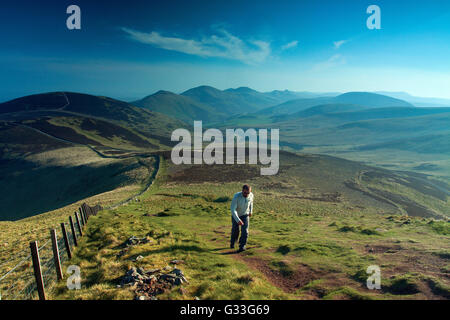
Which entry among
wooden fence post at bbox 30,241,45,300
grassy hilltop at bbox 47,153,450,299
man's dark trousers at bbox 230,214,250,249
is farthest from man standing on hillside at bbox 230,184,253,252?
wooden fence post at bbox 30,241,45,300

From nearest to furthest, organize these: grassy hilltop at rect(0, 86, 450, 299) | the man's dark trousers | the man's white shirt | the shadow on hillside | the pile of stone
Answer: the pile of stone
grassy hilltop at rect(0, 86, 450, 299)
the man's white shirt
the man's dark trousers
the shadow on hillside

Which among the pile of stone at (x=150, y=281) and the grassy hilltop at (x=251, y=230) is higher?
the pile of stone at (x=150, y=281)

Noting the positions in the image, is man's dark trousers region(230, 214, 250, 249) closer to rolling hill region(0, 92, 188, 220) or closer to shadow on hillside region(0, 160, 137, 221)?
rolling hill region(0, 92, 188, 220)

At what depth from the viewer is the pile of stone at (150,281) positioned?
8.15 metres

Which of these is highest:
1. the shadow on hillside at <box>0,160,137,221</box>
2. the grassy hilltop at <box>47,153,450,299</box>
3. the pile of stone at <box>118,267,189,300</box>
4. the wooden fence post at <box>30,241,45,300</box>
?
the wooden fence post at <box>30,241,45,300</box>

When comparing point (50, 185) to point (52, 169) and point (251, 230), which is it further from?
point (251, 230)

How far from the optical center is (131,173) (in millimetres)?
66562

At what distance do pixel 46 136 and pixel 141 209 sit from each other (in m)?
128

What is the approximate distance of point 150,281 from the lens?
28.8 feet

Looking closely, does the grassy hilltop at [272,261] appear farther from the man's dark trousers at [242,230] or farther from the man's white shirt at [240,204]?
the man's white shirt at [240,204]

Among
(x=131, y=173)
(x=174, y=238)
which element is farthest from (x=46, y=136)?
(x=174, y=238)

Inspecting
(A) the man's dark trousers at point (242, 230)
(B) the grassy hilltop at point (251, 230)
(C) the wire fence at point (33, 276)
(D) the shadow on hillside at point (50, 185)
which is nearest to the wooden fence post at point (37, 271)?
(C) the wire fence at point (33, 276)

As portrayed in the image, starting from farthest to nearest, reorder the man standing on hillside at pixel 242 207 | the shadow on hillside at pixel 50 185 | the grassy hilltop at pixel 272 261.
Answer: the shadow on hillside at pixel 50 185
the man standing on hillside at pixel 242 207
the grassy hilltop at pixel 272 261

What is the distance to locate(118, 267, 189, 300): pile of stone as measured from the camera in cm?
815
